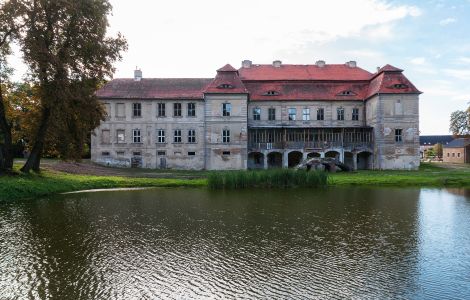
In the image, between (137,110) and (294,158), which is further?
(294,158)

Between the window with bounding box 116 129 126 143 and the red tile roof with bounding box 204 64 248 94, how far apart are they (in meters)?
10.4

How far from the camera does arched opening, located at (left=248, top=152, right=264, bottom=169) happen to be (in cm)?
4566

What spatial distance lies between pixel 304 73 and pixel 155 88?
59.4ft

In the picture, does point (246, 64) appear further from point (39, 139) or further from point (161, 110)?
point (39, 139)

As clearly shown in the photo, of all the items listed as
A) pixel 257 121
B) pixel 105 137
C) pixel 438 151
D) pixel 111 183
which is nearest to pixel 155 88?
pixel 105 137

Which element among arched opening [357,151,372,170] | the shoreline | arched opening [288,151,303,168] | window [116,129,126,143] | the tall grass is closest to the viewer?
the shoreline

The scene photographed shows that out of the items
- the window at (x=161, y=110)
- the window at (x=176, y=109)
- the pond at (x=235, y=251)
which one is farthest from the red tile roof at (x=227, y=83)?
the pond at (x=235, y=251)

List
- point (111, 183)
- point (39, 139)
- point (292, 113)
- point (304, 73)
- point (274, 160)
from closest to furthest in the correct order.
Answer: point (39, 139)
point (111, 183)
point (292, 113)
point (274, 160)
point (304, 73)

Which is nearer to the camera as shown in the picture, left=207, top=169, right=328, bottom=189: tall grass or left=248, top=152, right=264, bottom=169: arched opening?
left=207, top=169, right=328, bottom=189: tall grass

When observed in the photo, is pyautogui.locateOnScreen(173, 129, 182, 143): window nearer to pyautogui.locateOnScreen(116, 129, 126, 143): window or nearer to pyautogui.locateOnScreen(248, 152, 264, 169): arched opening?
pyautogui.locateOnScreen(116, 129, 126, 143): window

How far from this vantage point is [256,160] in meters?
46.1

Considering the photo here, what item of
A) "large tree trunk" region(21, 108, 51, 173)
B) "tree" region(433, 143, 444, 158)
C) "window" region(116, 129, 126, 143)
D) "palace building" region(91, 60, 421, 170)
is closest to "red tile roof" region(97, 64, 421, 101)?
"palace building" region(91, 60, 421, 170)

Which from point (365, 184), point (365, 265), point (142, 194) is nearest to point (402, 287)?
point (365, 265)

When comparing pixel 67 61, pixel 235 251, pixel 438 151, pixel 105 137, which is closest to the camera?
pixel 235 251
